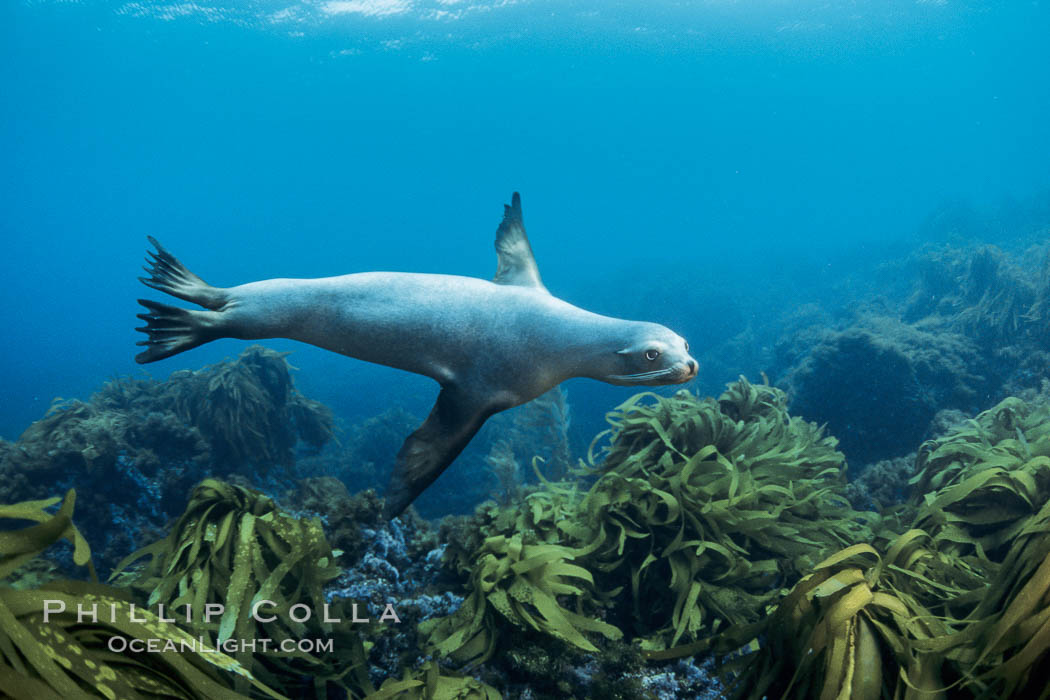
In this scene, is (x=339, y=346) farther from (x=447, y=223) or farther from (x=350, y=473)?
(x=447, y=223)

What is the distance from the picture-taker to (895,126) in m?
96.9

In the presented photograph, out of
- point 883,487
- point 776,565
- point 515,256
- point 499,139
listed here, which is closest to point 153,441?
point 515,256

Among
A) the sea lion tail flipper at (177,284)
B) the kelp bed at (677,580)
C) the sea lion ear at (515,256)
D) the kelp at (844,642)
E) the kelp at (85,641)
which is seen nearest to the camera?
the kelp at (85,641)

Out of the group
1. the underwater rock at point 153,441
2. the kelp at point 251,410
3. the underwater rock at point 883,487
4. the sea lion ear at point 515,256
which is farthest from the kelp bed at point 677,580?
the kelp at point 251,410

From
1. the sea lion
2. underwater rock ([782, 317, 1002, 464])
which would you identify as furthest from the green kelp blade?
underwater rock ([782, 317, 1002, 464])

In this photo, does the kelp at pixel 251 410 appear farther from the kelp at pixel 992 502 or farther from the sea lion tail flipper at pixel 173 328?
the kelp at pixel 992 502

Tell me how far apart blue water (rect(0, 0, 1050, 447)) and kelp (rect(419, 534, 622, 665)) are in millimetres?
10808

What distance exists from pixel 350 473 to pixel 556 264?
227ft

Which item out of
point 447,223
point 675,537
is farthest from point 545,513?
point 447,223

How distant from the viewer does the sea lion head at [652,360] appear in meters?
1.84

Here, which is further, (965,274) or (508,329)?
(965,274)

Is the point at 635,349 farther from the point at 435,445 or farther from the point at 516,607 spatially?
the point at 516,607

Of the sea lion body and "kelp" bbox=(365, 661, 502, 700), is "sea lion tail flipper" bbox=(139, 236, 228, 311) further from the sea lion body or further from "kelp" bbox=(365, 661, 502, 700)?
"kelp" bbox=(365, 661, 502, 700)

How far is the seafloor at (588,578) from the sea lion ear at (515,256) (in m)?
1.46
